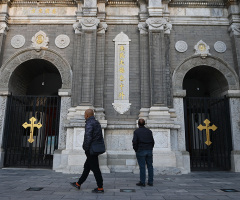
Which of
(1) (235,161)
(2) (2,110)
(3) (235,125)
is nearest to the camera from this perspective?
(1) (235,161)

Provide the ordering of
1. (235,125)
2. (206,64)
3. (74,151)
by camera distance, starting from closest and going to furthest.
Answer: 1. (74,151)
2. (235,125)
3. (206,64)

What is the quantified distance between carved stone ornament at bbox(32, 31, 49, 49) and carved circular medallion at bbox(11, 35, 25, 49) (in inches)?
20.0

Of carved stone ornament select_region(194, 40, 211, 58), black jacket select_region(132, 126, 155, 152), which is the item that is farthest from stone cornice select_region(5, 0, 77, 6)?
black jacket select_region(132, 126, 155, 152)

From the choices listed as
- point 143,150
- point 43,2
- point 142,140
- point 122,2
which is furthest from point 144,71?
point 43,2

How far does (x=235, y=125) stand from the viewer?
8.88m

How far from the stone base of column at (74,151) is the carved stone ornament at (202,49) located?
490cm

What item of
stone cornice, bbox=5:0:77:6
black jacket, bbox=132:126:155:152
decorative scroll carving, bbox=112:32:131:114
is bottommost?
black jacket, bbox=132:126:155:152

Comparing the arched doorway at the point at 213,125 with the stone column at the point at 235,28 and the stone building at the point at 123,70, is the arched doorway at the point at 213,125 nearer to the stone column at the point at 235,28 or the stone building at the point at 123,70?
the stone building at the point at 123,70

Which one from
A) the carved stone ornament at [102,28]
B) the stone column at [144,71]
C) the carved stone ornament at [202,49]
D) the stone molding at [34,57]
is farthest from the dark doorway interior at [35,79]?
the carved stone ornament at [202,49]

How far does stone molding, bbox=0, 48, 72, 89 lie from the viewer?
9.28 metres

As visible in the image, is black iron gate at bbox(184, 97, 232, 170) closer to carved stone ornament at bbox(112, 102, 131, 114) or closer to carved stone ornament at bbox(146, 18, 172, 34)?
carved stone ornament at bbox(112, 102, 131, 114)

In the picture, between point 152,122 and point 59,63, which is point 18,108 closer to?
point 59,63

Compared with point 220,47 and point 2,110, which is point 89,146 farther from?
point 220,47

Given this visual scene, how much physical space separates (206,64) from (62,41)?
628cm
